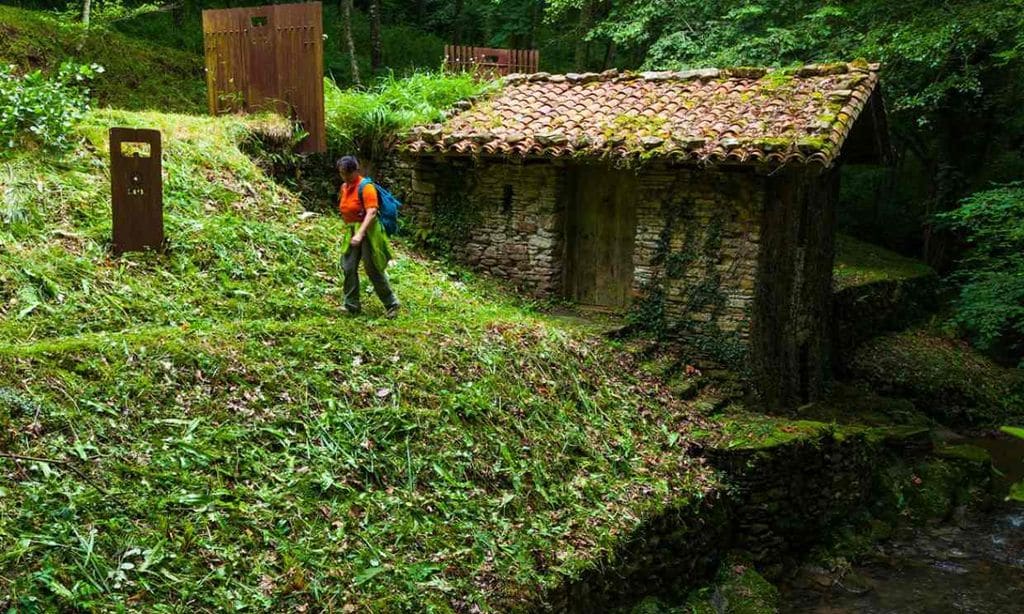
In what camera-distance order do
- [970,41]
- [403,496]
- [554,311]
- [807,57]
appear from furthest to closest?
[807,57]
[970,41]
[554,311]
[403,496]

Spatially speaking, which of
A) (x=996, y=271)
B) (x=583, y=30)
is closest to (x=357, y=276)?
(x=996, y=271)

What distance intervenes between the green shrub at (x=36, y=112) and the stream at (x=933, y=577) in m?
8.87

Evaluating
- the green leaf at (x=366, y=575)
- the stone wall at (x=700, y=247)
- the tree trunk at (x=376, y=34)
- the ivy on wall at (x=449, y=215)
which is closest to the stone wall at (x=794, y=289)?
the stone wall at (x=700, y=247)

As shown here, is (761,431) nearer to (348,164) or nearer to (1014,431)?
(348,164)

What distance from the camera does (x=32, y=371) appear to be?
17.7 ft

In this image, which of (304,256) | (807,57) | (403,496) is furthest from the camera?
(807,57)

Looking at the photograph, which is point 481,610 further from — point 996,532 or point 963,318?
point 963,318

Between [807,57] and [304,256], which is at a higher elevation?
[807,57]

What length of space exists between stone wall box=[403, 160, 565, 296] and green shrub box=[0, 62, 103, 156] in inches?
174

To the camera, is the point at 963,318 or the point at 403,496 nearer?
the point at 403,496

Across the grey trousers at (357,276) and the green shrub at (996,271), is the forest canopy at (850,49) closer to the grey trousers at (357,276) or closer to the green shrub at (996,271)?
the green shrub at (996,271)

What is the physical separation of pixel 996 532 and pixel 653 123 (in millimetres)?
6462

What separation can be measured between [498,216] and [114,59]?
799cm

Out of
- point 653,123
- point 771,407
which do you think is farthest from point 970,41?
point 771,407
